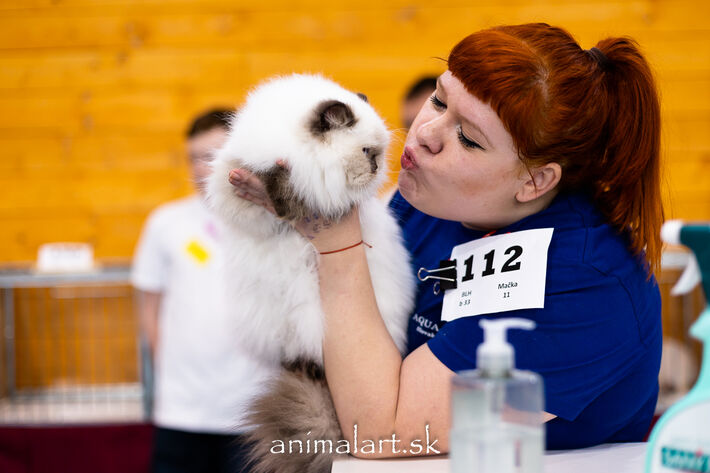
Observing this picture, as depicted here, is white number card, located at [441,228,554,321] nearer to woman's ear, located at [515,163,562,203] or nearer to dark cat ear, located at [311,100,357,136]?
woman's ear, located at [515,163,562,203]

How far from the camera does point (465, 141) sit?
1.08 metres

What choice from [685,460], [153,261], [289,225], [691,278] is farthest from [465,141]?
[153,261]

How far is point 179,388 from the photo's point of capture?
102 inches

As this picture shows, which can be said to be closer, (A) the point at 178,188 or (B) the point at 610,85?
(B) the point at 610,85

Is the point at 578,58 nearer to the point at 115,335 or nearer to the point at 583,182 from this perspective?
the point at 583,182

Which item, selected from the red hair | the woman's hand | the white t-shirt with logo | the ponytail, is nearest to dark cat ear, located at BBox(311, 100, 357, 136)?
the woman's hand

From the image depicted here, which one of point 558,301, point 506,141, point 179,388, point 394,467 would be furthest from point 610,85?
point 179,388

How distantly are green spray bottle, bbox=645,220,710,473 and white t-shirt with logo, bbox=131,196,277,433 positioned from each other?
1840 mm

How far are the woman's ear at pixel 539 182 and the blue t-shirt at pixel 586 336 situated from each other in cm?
3

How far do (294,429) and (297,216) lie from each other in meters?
0.35

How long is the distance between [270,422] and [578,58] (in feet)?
2.40

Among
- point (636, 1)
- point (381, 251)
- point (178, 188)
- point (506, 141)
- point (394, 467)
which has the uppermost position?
point (636, 1)

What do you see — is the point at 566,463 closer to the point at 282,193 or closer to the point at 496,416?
the point at 496,416

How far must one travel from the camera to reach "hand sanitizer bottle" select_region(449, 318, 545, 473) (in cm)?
68
